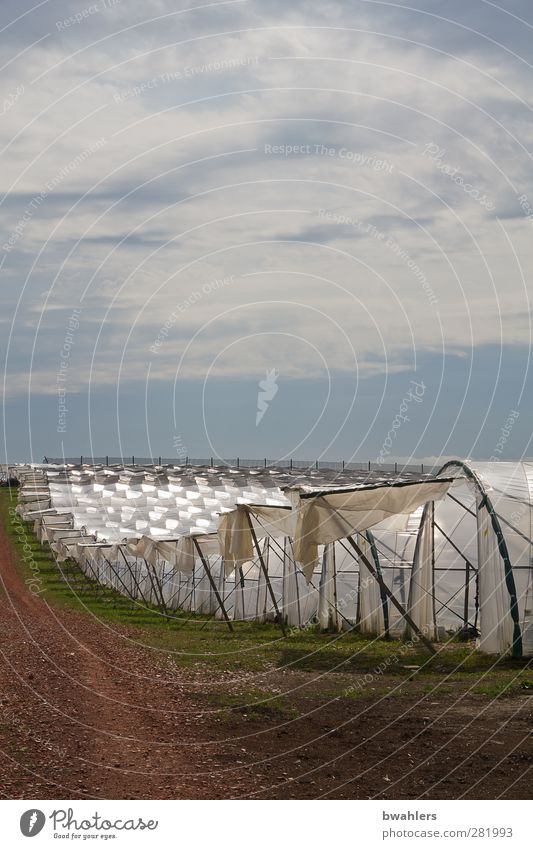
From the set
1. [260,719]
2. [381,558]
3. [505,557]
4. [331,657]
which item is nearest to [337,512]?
[331,657]

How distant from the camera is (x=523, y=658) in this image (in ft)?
79.6

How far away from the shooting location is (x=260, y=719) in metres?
17.6

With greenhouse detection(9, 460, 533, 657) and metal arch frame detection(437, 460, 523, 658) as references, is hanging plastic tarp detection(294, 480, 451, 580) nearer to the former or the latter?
greenhouse detection(9, 460, 533, 657)

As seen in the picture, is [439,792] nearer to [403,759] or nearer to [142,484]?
[403,759]

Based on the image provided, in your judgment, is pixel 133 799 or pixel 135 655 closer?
pixel 133 799

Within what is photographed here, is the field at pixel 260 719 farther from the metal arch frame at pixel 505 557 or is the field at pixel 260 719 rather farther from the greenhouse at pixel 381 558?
the greenhouse at pixel 381 558

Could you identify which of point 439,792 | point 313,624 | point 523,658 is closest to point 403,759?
point 439,792

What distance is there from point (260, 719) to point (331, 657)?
908 cm

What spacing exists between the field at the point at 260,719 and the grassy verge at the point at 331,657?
7 cm

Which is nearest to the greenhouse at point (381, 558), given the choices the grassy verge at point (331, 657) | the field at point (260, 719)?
the grassy verge at point (331, 657)

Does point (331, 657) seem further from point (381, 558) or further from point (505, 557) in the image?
point (381, 558)

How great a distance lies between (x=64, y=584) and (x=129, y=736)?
1954 inches

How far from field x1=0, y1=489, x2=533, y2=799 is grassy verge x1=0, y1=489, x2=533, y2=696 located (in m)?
0.07

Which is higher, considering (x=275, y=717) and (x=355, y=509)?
(x=355, y=509)
